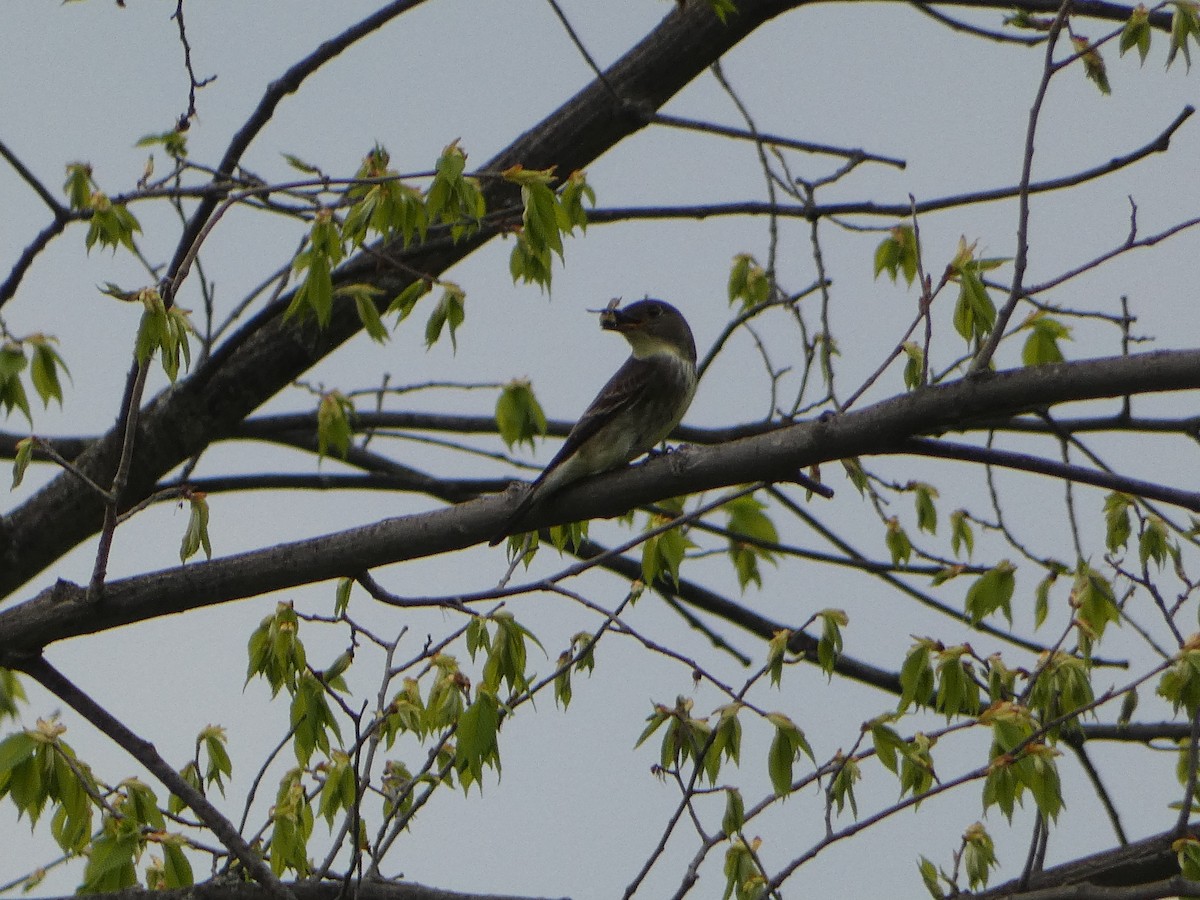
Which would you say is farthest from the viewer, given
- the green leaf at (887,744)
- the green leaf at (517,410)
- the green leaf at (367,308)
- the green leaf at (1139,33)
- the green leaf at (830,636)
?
the green leaf at (517,410)

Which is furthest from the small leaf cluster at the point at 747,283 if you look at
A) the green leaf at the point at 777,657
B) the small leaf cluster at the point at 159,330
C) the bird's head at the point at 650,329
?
the small leaf cluster at the point at 159,330

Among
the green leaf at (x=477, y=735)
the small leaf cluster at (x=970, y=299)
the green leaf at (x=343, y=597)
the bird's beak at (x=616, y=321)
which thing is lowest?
the green leaf at (x=477, y=735)

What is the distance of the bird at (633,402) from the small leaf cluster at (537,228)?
2.22 feet

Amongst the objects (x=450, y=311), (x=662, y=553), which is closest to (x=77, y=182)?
(x=450, y=311)

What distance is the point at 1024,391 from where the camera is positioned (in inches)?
161

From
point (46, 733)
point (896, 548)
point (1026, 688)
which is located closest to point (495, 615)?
point (46, 733)

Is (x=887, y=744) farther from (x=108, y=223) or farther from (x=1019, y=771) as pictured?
(x=108, y=223)

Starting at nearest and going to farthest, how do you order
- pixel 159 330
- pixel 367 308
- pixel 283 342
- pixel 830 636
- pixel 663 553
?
1. pixel 159 330
2. pixel 830 636
3. pixel 663 553
4. pixel 367 308
5. pixel 283 342

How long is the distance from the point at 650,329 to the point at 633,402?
1088 mm

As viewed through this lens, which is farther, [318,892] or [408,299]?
[408,299]

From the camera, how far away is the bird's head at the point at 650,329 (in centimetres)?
688

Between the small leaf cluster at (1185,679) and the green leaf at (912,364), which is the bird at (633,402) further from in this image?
the small leaf cluster at (1185,679)

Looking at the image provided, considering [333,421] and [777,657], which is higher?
[333,421]

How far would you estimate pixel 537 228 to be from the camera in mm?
5102
